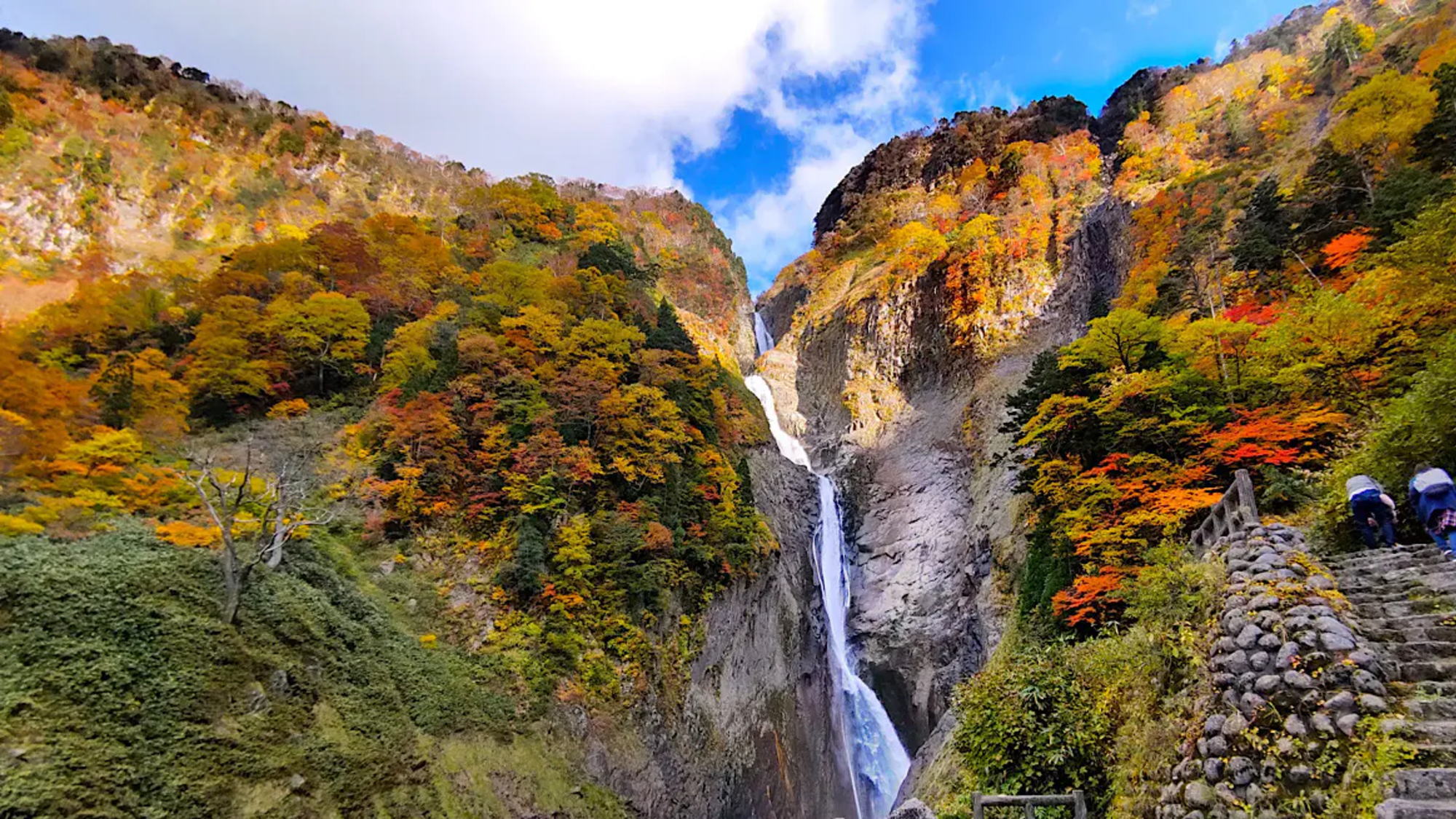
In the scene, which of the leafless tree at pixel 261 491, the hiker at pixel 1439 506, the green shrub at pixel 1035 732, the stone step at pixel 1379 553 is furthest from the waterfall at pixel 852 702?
the leafless tree at pixel 261 491

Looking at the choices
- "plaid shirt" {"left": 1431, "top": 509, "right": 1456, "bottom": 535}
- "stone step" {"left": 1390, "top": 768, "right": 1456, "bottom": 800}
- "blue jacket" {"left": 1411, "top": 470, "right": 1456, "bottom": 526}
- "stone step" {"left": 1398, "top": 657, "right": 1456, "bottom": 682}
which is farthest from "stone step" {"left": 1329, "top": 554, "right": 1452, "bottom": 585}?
"stone step" {"left": 1390, "top": 768, "right": 1456, "bottom": 800}

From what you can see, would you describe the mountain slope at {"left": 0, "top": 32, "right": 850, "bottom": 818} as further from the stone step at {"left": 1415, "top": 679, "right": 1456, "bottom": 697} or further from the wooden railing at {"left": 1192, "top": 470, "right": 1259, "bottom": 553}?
the wooden railing at {"left": 1192, "top": 470, "right": 1259, "bottom": 553}

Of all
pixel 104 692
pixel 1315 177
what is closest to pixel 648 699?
pixel 104 692

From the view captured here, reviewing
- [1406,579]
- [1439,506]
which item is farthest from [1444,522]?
[1406,579]

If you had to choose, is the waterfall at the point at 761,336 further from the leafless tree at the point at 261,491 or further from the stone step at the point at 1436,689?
the stone step at the point at 1436,689

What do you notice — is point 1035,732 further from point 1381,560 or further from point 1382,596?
point 1381,560

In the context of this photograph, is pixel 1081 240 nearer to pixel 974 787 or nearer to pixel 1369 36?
pixel 1369 36

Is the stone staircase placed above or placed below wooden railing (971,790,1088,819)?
above

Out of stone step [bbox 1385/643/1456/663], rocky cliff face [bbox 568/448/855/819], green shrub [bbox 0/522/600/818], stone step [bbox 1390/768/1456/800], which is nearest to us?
stone step [bbox 1390/768/1456/800]

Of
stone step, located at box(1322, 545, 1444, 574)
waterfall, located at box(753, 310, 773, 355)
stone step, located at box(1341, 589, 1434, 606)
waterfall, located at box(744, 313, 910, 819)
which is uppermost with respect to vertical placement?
waterfall, located at box(753, 310, 773, 355)
